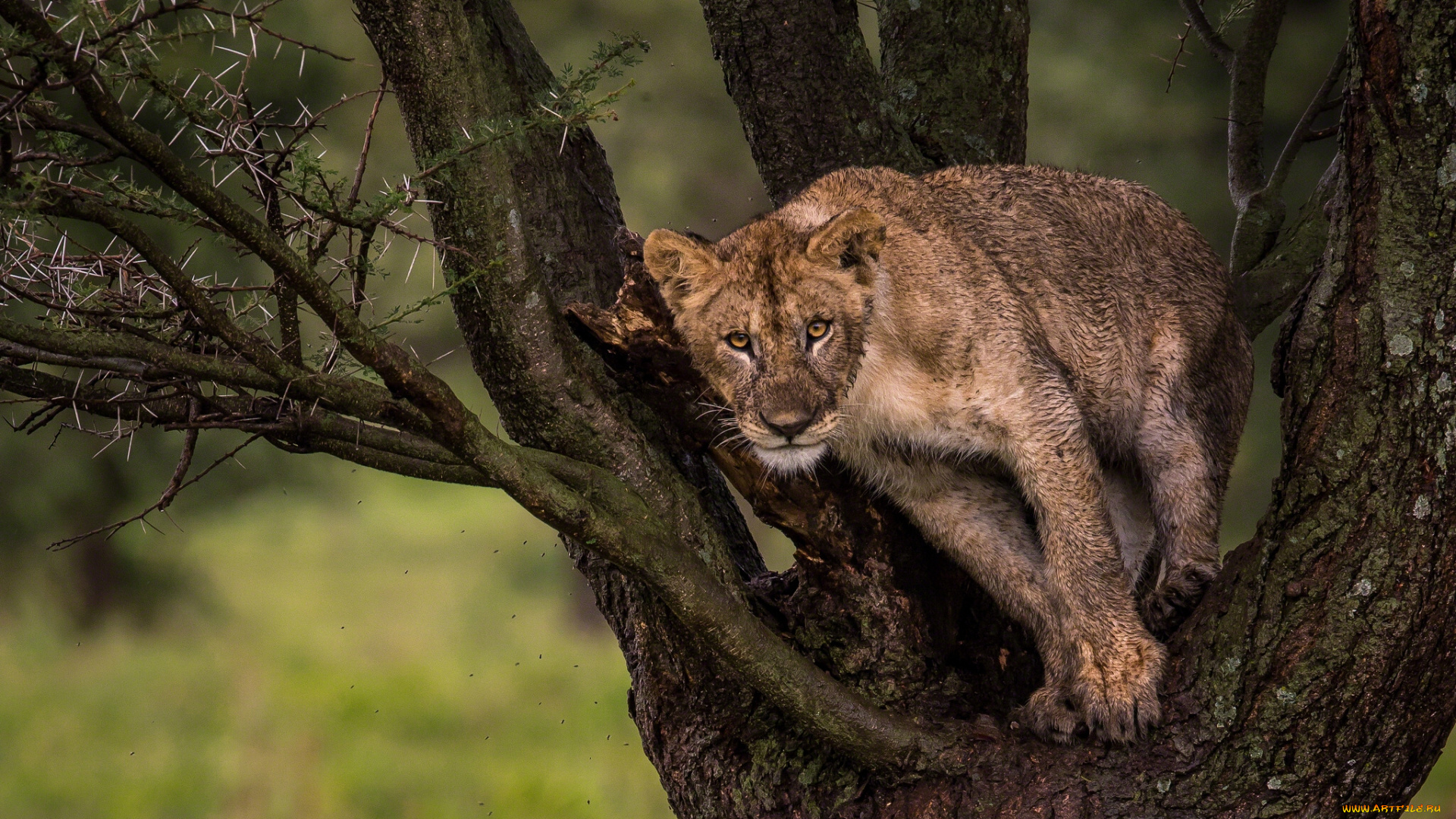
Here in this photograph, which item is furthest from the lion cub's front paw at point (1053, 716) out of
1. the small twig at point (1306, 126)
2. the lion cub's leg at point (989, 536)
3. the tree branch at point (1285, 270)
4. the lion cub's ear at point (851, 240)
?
the small twig at point (1306, 126)

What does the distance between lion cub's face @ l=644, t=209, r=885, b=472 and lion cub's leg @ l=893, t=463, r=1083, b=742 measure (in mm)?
643

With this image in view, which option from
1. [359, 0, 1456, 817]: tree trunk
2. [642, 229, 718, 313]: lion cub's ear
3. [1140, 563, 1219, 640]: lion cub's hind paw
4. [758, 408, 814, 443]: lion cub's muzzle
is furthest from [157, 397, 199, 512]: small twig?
[1140, 563, 1219, 640]: lion cub's hind paw

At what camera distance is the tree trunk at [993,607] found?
3.37 metres

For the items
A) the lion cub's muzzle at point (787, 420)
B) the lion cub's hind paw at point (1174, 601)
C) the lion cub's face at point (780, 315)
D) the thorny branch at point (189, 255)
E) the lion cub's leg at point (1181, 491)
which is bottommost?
the lion cub's hind paw at point (1174, 601)

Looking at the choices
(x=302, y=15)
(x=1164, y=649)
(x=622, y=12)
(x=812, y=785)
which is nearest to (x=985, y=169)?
(x=1164, y=649)

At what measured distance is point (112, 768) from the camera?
38.2ft

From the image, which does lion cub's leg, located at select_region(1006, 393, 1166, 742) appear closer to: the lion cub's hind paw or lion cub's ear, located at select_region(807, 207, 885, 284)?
the lion cub's hind paw

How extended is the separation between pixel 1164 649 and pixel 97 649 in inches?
468

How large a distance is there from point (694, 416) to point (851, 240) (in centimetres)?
82

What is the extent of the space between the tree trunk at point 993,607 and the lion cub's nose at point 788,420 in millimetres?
399

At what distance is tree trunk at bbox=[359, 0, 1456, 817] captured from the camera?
3.37 metres

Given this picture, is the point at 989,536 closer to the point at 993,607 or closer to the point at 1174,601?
the point at 993,607

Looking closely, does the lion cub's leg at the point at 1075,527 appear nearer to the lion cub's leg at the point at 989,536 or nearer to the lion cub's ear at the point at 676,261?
the lion cub's leg at the point at 989,536

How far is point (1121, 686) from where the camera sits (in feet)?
13.4
